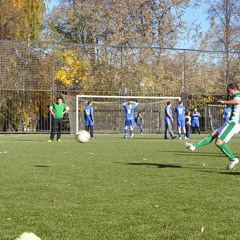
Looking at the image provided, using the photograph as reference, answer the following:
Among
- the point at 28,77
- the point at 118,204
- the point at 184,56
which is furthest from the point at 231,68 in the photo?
the point at 118,204

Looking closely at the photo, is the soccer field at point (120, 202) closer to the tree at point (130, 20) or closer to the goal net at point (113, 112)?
the goal net at point (113, 112)

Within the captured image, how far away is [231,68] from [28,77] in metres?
16.8

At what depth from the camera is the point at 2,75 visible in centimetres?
3428

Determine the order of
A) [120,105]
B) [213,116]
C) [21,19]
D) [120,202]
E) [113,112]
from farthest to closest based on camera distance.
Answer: [21,19], [213,116], [120,105], [113,112], [120,202]

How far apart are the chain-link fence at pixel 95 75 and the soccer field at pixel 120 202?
80.7 ft

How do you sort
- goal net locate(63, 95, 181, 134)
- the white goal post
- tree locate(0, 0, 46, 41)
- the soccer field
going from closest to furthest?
the soccer field → goal net locate(63, 95, 181, 134) → the white goal post → tree locate(0, 0, 46, 41)

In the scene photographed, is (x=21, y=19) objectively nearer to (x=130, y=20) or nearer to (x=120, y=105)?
(x=130, y=20)

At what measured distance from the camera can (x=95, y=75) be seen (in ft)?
119

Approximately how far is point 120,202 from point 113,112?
2823cm

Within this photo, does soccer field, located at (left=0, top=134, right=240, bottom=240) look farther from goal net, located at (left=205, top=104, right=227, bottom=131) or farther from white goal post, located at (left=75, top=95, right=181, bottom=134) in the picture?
goal net, located at (left=205, top=104, right=227, bottom=131)

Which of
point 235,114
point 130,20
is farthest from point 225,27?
point 235,114

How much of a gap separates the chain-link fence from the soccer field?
24603mm

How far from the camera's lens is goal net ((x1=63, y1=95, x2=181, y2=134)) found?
3306 centimetres

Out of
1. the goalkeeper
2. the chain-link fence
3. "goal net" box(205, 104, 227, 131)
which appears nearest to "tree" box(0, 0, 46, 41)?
the chain-link fence
